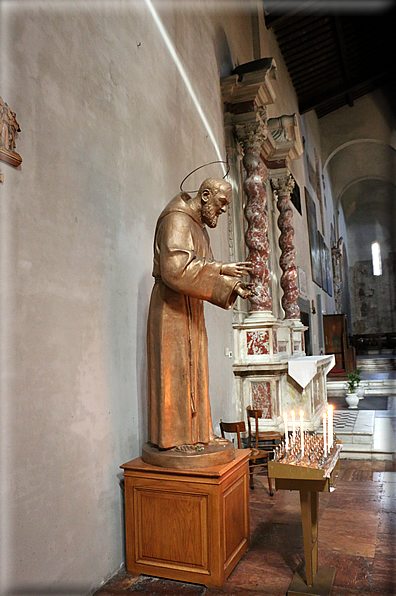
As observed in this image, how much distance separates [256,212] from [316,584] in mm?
5170

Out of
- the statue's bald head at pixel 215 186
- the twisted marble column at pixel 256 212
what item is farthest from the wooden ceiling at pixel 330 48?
the statue's bald head at pixel 215 186

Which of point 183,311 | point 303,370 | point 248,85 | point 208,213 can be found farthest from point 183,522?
point 248,85

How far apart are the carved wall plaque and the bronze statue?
3.05ft

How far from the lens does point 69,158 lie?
2.90 metres

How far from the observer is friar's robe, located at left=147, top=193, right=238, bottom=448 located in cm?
282

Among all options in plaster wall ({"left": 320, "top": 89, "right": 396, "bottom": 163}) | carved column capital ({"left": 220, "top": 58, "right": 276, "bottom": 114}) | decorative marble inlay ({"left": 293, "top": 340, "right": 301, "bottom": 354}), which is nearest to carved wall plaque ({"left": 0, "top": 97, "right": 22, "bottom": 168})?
carved column capital ({"left": 220, "top": 58, "right": 276, "bottom": 114})

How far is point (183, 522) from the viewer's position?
282 cm

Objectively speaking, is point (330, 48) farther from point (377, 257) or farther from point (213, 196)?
point (377, 257)

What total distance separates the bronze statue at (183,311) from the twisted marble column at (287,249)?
6203mm

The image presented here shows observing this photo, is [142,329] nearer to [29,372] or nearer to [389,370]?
[29,372]

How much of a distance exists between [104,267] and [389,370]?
16342mm

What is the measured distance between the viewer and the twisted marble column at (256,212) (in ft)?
23.0

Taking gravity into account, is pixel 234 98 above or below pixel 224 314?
above

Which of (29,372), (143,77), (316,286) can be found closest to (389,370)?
(316,286)
